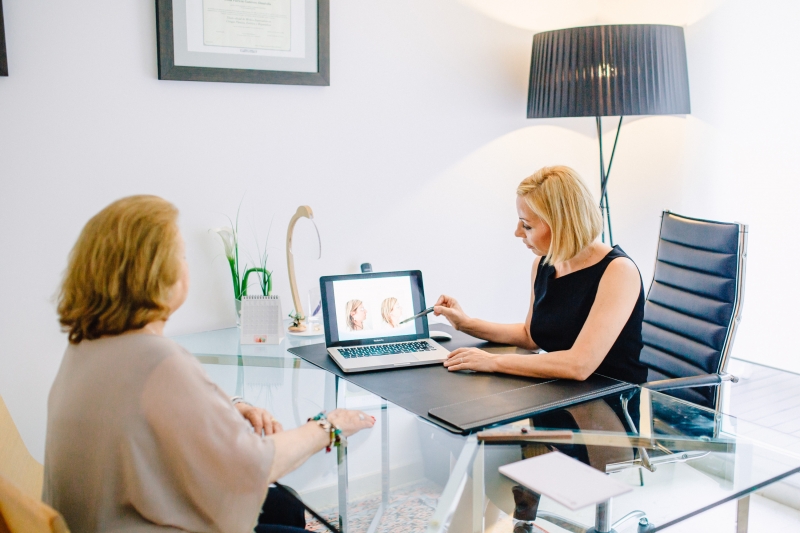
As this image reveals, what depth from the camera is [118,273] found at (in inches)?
44.9

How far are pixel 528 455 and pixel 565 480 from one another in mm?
115

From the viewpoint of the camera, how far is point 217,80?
7.36 ft

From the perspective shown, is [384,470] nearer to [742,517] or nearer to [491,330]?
[491,330]

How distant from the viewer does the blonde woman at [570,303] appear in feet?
5.85

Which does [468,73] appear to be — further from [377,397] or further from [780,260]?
[377,397]

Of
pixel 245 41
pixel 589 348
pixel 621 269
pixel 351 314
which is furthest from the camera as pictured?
pixel 245 41

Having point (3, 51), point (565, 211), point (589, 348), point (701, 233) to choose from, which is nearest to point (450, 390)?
point (589, 348)

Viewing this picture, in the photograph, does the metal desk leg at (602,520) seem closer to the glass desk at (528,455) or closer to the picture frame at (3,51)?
the glass desk at (528,455)

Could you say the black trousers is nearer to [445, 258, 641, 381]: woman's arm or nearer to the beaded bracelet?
the beaded bracelet

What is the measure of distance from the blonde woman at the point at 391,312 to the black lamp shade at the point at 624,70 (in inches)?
44.3

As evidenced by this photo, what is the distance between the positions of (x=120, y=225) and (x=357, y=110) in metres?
1.52

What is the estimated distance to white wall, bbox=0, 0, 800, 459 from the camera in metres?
2.04

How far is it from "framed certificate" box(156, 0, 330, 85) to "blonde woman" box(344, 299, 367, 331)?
841 millimetres

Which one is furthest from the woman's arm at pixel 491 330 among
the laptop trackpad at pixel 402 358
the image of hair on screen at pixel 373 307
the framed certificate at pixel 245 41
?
the framed certificate at pixel 245 41
